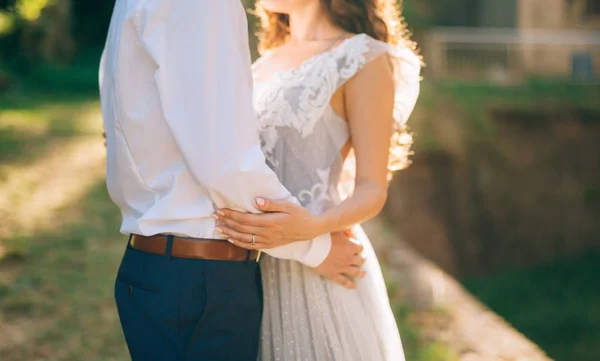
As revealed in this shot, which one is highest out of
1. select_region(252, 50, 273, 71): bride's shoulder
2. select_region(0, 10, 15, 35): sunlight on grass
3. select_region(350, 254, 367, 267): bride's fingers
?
select_region(252, 50, 273, 71): bride's shoulder

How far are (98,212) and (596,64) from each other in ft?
43.4

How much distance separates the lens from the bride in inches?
76.7

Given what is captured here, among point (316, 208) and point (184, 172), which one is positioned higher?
point (184, 172)

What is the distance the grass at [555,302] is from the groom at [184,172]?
6578mm

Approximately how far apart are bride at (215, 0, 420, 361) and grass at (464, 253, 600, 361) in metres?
6.09

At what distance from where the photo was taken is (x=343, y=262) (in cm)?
196

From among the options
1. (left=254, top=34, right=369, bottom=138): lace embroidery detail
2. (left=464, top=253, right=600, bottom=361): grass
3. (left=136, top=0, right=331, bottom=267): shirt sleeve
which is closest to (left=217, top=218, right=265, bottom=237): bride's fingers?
(left=136, top=0, right=331, bottom=267): shirt sleeve

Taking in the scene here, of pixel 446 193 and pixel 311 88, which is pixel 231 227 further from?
pixel 446 193

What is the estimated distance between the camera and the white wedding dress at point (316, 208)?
76.7 inches

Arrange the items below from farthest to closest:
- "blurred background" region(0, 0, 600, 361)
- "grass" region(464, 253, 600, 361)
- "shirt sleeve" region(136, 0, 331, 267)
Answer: "grass" region(464, 253, 600, 361)
"blurred background" region(0, 0, 600, 361)
"shirt sleeve" region(136, 0, 331, 267)

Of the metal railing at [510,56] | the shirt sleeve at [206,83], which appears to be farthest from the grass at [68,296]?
the metal railing at [510,56]

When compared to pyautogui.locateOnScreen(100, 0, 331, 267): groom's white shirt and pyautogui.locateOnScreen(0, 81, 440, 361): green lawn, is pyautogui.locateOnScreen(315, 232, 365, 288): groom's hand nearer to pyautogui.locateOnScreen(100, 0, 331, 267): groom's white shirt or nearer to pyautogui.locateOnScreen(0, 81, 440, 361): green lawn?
pyautogui.locateOnScreen(100, 0, 331, 267): groom's white shirt

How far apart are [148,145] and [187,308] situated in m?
0.39

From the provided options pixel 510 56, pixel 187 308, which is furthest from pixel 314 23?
pixel 510 56
